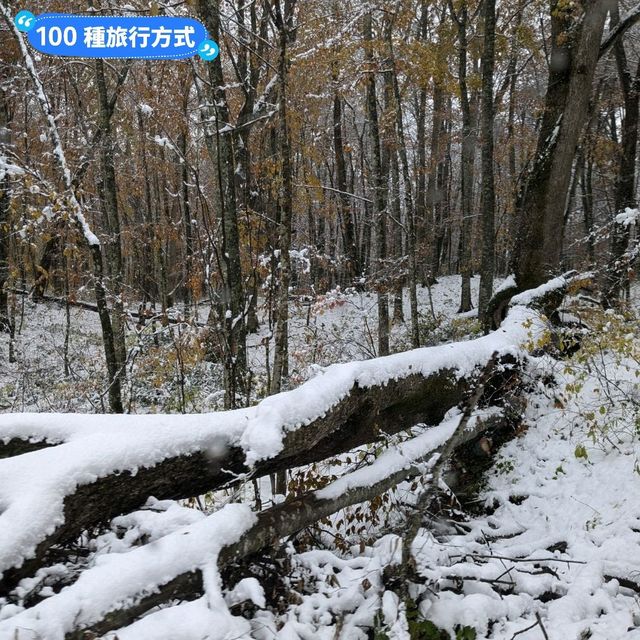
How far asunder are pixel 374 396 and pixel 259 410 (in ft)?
3.49

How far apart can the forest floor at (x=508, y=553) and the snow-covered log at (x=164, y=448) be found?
0.17m

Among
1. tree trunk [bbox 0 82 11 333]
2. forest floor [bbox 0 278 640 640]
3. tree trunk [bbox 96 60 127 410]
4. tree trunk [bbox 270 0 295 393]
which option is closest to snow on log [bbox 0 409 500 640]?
forest floor [bbox 0 278 640 640]

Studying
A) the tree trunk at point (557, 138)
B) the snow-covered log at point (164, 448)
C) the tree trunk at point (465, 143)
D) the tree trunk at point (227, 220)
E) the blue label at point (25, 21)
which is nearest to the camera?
the snow-covered log at point (164, 448)

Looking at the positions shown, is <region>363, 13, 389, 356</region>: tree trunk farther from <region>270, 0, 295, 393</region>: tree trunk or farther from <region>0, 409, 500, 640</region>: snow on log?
<region>0, 409, 500, 640</region>: snow on log

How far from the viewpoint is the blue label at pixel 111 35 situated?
7242 millimetres

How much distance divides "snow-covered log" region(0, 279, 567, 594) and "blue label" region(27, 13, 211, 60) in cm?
598

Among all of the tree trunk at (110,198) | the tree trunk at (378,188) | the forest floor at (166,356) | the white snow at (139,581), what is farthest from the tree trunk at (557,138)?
the tree trunk at (110,198)

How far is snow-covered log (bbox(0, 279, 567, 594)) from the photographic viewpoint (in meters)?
2.38

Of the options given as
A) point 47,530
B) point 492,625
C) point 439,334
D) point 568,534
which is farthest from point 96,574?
point 439,334

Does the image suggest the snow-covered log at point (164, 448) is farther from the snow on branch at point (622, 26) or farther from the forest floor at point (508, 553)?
the snow on branch at point (622, 26)

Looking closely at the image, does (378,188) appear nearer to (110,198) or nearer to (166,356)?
(110,198)

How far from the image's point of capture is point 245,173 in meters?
9.95

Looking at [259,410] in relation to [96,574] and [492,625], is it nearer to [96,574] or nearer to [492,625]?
[96,574]

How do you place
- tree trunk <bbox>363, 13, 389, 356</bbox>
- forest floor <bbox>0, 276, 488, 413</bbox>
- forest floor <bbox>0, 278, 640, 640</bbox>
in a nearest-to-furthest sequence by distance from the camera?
1. forest floor <bbox>0, 278, 640, 640</bbox>
2. forest floor <bbox>0, 276, 488, 413</bbox>
3. tree trunk <bbox>363, 13, 389, 356</bbox>
